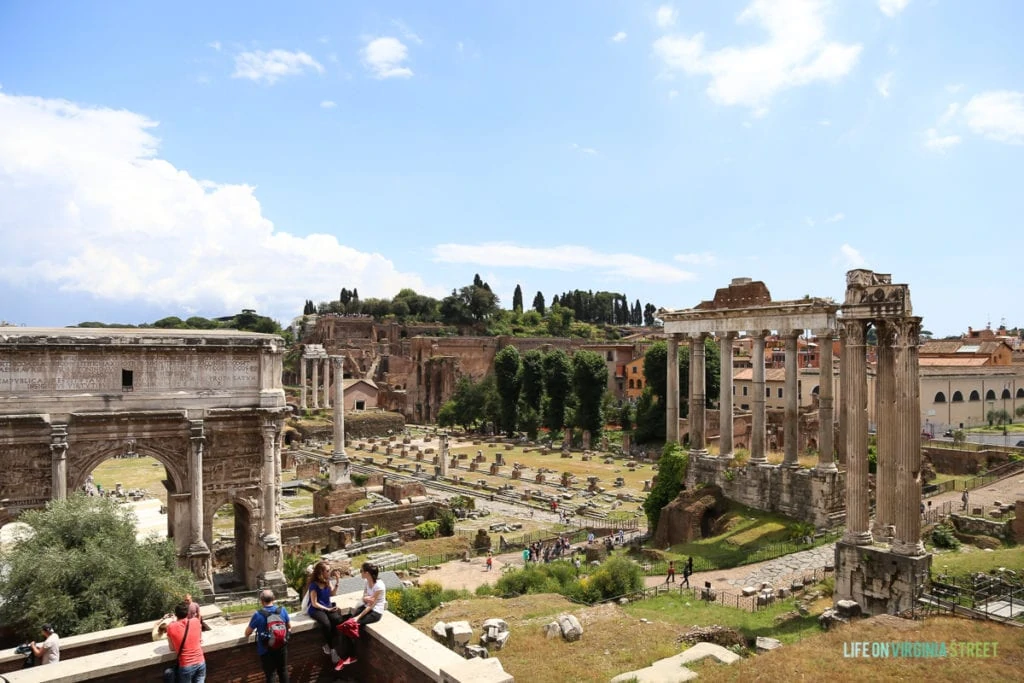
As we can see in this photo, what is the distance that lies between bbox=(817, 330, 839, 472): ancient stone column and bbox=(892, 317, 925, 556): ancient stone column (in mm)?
8084

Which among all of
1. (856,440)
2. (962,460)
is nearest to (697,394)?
(856,440)

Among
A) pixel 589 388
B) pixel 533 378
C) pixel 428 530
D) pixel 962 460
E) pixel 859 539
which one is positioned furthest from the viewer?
pixel 533 378

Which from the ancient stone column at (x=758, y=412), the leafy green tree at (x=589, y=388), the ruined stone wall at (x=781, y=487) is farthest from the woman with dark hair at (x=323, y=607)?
the leafy green tree at (x=589, y=388)

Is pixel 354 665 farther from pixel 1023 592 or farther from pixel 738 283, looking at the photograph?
pixel 738 283

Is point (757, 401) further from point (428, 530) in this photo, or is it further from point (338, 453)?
point (338, 453)

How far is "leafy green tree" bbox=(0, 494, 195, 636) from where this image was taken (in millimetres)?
12797

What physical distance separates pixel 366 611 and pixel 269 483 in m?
14.3

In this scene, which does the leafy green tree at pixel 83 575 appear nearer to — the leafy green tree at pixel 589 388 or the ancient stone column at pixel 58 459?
the ancient stone column at pixel 58 459

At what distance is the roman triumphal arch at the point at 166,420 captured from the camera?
1773 cm

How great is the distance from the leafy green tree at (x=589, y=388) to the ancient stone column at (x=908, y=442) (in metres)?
38.7

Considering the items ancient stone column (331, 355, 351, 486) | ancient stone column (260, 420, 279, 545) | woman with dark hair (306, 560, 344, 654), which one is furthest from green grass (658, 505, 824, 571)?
ancient stone column (331, 355, 351, 486)

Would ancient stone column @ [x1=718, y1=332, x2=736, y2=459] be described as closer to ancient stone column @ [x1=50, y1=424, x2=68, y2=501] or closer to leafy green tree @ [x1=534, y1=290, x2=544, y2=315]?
ancient stone column @ [x1=50, y1=424, x2=68, y2=501]

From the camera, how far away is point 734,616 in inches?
599

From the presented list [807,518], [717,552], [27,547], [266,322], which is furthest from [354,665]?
[266,322]
